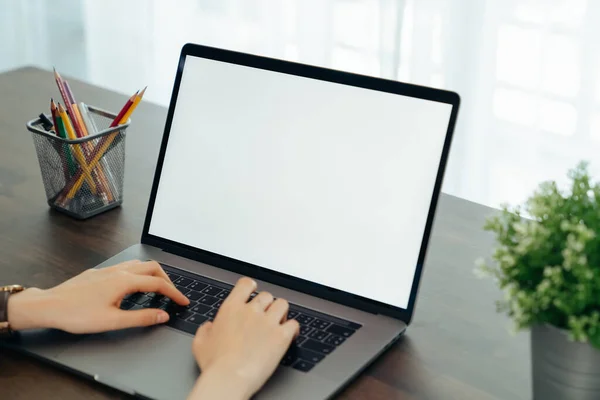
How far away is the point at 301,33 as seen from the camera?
274 cm

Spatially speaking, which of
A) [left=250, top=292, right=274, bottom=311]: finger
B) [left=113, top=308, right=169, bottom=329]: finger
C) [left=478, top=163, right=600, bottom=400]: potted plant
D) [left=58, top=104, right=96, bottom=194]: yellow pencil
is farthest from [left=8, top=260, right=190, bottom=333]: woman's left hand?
[left=478, top=163, right=600, bottom=400]: potted plant

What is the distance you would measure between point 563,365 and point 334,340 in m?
0.27

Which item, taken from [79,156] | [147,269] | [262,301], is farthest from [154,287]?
[79,156]

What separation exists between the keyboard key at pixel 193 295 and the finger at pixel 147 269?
0.10 ft

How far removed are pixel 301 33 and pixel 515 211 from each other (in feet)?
6.70

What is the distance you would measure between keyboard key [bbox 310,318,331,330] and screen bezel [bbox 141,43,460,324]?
46mm

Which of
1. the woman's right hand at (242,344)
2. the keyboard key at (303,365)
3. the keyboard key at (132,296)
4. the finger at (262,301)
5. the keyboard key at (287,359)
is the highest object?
the finger at (262,301)

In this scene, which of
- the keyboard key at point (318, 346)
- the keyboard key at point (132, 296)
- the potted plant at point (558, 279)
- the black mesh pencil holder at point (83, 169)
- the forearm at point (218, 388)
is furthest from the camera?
the black mesh pencil holder at point (83, 169)

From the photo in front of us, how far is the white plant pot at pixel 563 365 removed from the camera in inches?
28.5

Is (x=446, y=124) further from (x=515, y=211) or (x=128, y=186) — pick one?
(x=128, y=186)

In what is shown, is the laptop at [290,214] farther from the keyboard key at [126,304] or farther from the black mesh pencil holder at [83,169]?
the black mesh pencil holder at [83,169]

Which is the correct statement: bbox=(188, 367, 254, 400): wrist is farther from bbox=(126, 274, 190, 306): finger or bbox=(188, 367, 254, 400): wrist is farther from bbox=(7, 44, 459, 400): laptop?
bbox=(126, 274, 190, 306): finger

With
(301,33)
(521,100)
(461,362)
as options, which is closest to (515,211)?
(461,362)

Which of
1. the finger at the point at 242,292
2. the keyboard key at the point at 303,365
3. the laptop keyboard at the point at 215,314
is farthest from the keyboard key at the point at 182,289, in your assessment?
the keyboard key at the point at 303,365
